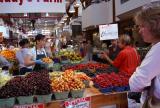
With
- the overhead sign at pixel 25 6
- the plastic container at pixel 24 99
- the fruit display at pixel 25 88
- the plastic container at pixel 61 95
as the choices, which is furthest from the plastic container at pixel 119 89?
the overhead sign at pixel 25 6

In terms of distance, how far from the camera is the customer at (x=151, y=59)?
9.46 feet

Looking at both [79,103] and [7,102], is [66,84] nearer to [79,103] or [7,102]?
[79,103]

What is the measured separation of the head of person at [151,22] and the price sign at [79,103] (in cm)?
136

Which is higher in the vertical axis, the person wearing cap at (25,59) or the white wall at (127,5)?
the white wall at (127,5)

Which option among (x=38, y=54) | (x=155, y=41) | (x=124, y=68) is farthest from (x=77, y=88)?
(x=38, y=54)

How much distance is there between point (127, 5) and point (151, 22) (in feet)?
33.1

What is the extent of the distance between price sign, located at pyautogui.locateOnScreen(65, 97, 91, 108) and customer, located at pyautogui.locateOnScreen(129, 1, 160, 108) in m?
1.11

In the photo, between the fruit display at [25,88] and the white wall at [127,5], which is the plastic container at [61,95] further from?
the white wall at [127,5]

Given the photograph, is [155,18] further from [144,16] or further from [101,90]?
[101,90]

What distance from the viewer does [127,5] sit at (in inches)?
504

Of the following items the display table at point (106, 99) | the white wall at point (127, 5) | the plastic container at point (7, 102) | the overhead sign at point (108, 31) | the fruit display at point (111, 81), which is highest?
the white wall at point (127, 5)

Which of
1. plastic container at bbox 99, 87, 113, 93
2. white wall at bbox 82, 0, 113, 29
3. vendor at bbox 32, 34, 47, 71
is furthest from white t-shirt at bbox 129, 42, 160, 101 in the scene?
white wall at bbox 82, 0, 113, 29

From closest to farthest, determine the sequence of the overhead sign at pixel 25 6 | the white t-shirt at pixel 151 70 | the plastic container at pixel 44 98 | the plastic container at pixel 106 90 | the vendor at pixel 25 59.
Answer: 1. the white t-shirt at pixel 151 70
2. the plastic container at pixel 44 98
3. the plastic container at pixel 106 90
4. the overhead sign at pixel 25 6
5. the vendor at pixel 25 59

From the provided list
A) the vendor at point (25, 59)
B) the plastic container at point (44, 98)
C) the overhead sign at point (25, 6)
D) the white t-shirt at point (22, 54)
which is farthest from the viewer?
the white t-shirt at point (22, 54)
